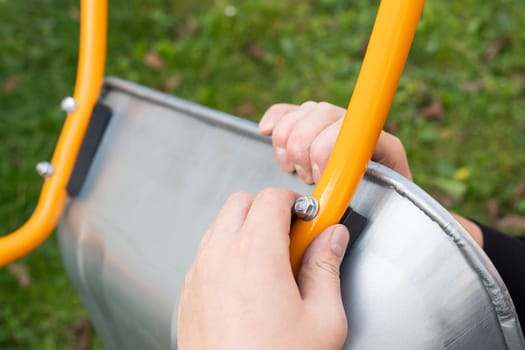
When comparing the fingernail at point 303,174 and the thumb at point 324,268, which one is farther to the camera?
the fingernail at point 303,174

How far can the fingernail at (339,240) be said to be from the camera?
48cm

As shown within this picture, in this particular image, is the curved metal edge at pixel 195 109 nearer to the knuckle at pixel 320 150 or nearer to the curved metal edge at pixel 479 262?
the knuckle at pixel 320 150

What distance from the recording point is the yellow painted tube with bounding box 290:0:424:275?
458 mm

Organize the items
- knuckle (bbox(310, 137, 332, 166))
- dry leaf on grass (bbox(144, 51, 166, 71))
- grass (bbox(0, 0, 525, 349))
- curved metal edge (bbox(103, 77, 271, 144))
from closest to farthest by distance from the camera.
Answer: knuckle (bbox(310, 137, 332, 166)) < curved metal edge (bbox(103, 77, 271, 144)) < grass (bbox(0, 0, 525, 349)) < dry leaf on grass (bbox(144, 51, 166, 71))

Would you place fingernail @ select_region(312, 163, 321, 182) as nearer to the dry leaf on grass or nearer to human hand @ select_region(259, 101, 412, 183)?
human hand @ select_region(259, 101, 412, 183)

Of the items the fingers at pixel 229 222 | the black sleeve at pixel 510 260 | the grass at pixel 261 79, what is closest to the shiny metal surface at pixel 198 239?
the fingers at pixel 229 222

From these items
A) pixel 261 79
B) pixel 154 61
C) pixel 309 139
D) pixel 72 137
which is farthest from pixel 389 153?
pixel 154 61

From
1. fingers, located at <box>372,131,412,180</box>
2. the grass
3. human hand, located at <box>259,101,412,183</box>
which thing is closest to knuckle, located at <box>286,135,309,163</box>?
human hand, located at <box>259,101,412,183</box>

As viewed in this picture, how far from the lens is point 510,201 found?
154 cm

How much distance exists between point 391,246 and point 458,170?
1.20 meters

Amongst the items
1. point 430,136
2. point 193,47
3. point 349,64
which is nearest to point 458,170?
point 430,136

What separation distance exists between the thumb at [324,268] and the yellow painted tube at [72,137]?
0.52 metres

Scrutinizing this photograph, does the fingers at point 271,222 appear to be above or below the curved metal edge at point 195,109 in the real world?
above

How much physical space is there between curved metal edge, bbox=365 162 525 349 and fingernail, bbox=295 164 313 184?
0.43ft
